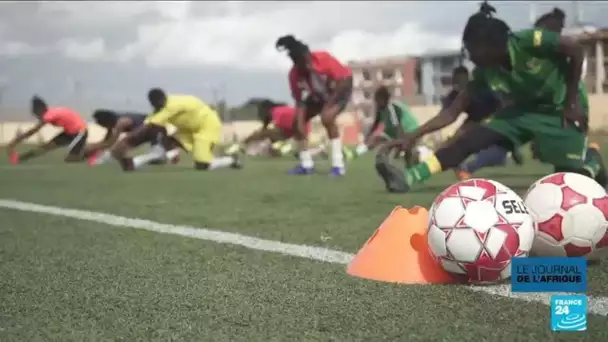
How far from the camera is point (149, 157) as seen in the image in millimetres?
14391

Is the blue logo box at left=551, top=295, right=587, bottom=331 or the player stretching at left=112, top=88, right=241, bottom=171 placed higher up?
the blue logo box at left=551, top=295, right=587, bottom=331

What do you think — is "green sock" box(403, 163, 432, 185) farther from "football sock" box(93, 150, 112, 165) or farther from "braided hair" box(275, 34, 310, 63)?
"football sock" box(93, 150, 112, 165)

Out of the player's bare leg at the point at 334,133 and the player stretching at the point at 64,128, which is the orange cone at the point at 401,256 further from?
the player stretching at the point at 64,128

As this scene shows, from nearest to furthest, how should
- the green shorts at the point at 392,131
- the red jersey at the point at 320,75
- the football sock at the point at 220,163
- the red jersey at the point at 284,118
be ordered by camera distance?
the red jersey at the point at 320,75, the green shorts at the point at 392,131, the football sock at the point at 220,163, the red jersey at the point at 284,118

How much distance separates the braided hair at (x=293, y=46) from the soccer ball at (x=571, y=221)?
7.30 metres

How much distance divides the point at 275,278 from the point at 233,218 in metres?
2.55

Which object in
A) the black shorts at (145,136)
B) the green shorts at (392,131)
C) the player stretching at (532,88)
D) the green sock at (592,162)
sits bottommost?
the black shorts at (145,136)

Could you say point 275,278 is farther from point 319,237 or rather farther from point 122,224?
point 122,224

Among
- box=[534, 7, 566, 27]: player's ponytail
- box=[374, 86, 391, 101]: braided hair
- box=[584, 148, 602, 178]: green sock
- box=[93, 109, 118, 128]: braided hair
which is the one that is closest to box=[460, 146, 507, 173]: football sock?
box=[374, 86, 391, 101]: braided hair

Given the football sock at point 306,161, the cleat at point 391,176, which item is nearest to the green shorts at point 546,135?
the cleat at point 391,176

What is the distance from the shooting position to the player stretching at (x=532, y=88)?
20.3ft

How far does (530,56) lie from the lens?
20.5 feet

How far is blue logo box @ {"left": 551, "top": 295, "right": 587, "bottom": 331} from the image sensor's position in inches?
95.7

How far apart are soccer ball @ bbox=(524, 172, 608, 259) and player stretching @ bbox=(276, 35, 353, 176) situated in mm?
7317
